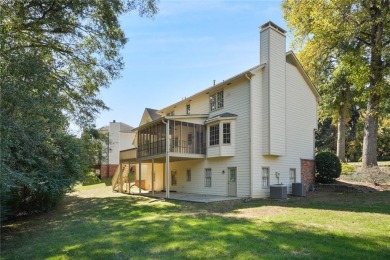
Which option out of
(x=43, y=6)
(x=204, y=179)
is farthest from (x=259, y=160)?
(x=43, y=6)

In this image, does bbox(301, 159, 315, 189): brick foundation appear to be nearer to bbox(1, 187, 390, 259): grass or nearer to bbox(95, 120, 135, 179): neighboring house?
bbox(1, 187, 390, 259): grass

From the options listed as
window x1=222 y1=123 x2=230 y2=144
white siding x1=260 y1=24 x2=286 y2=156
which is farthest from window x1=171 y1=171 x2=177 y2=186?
white siding x1=260 y1=24 x2=286 y2=156

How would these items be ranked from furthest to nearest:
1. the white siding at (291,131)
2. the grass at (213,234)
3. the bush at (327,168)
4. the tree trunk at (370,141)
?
the bush at (327,168), the tree trunk at (370,141), the white siding at (291,131), the grass at (213,234)

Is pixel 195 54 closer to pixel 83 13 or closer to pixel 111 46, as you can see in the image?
pixel 111 46

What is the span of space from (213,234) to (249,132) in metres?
9.79

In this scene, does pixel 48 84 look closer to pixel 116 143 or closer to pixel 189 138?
pixel 189 138

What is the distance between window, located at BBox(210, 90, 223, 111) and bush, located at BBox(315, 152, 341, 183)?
820cm

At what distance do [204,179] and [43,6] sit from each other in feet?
43.4

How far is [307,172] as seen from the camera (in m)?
20.5

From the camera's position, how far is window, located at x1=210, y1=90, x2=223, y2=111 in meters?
19.6

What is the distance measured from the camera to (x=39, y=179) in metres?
10.8

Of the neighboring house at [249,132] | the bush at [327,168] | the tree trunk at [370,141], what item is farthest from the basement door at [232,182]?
the tree trunk at [370,141]

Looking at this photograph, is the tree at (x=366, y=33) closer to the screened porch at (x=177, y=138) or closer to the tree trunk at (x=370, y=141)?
the tree trunk at (x=370, y=141)

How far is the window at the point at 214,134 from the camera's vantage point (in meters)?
18.6
